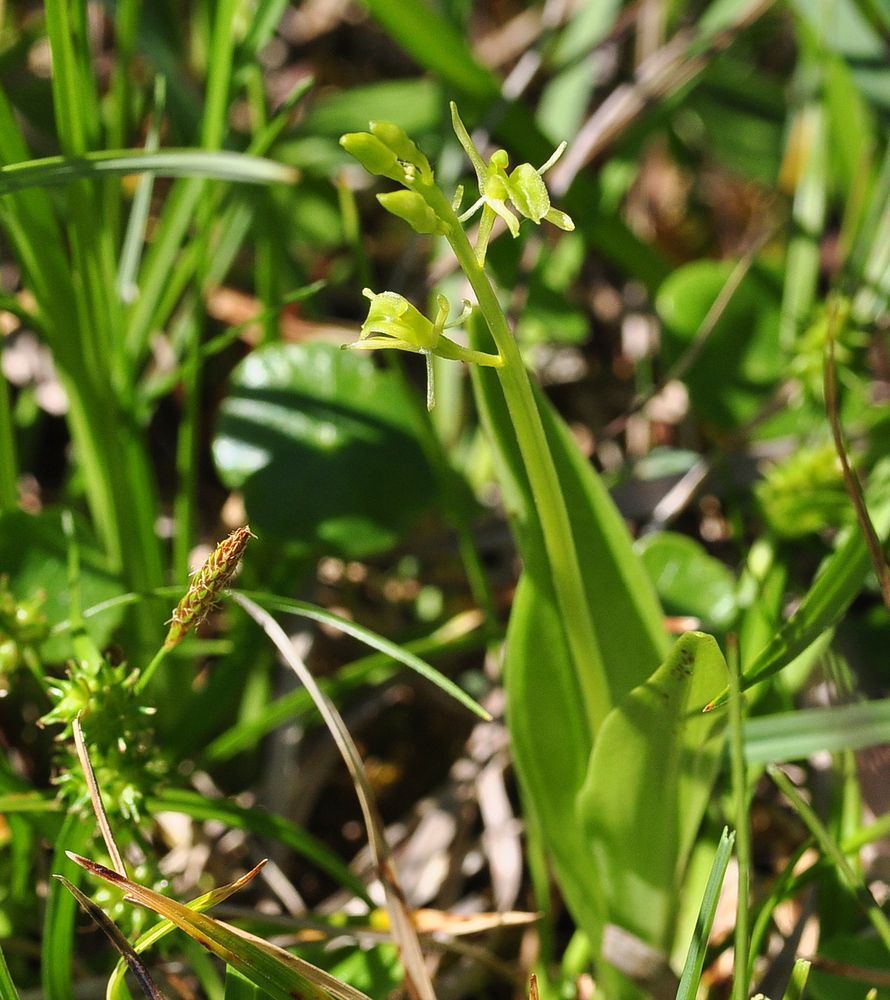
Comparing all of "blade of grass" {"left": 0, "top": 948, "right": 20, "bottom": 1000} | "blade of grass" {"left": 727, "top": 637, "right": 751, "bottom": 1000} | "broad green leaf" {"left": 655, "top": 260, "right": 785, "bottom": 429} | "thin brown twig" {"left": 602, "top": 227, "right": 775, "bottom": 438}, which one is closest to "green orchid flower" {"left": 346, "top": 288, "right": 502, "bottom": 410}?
"blade of grass" {"left": 727, "top": 637, "right": 751, "bottom": 1000}

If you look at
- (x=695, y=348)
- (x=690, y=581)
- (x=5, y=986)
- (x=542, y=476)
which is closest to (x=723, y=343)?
(x=695, y=348)

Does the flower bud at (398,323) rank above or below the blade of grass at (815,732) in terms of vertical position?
above

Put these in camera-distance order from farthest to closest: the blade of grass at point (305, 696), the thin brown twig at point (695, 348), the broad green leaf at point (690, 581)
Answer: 1. the thin brown twig at point (695, 348)
2. the broad green leaf at point (690, 581)
3. the blade of grass at point (305, 696)

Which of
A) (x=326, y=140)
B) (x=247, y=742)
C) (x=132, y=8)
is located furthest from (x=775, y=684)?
(x=326, y=140)

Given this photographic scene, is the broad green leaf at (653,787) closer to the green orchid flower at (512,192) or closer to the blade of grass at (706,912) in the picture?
the blade of grass at (706,912)

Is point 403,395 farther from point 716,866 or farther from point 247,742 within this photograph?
point 716,866

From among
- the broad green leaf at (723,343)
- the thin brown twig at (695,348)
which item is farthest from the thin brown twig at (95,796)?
the broad green leaf at (723,343)
